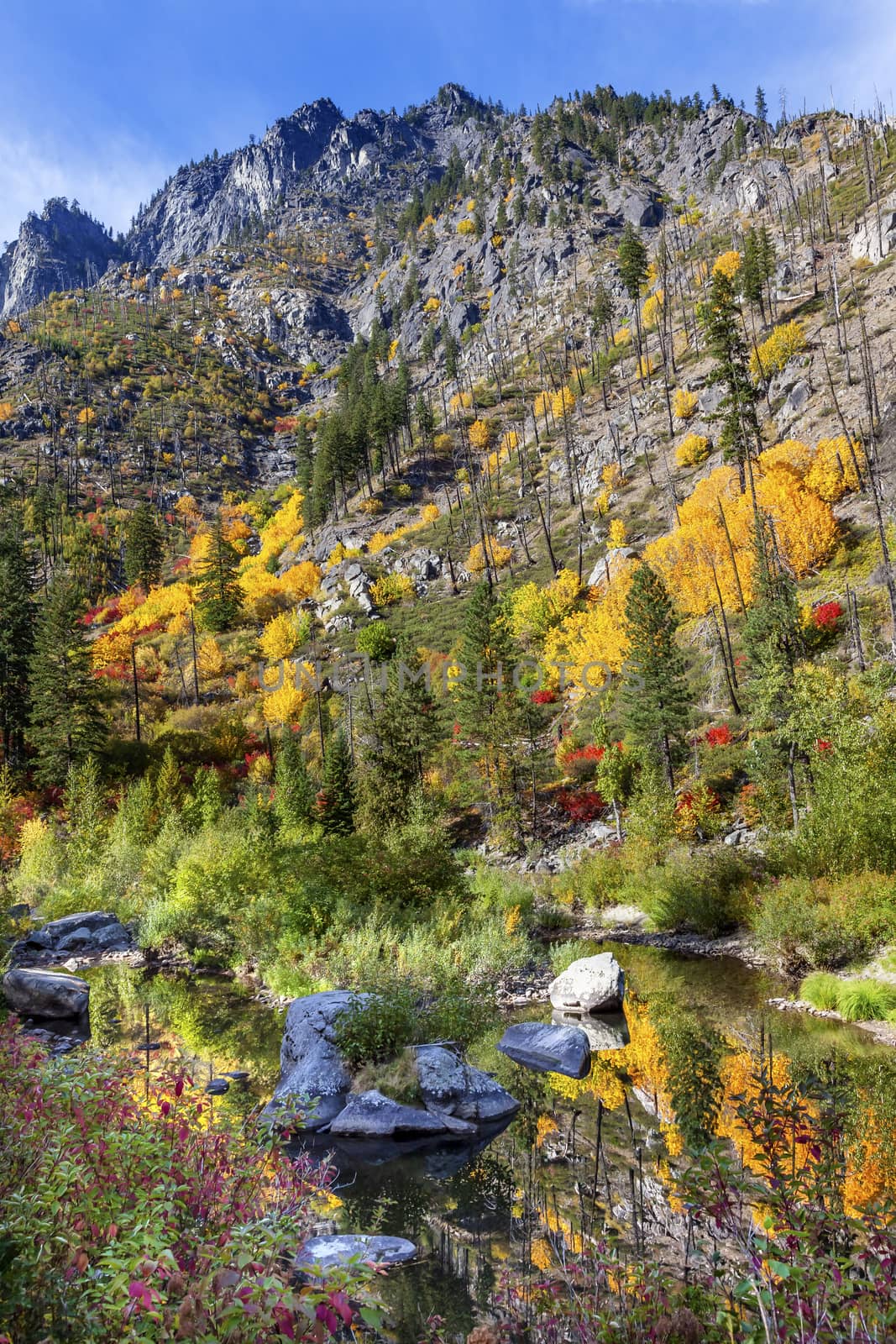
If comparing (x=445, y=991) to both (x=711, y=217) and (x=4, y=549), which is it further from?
(x=711, y=217)

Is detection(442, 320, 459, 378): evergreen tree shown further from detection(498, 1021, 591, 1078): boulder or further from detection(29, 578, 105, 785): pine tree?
detection(498, 1021, 591, 1078): boulder

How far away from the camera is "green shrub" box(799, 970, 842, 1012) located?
16359 mm

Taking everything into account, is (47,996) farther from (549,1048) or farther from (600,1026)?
(600,1026)

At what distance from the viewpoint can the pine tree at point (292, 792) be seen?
126 ft

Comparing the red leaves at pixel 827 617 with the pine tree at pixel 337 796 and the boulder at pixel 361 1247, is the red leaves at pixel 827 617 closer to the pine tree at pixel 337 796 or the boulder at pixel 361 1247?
the pine tree at pixel 337 796

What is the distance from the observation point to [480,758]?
4266 cm

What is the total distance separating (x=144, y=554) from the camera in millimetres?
86250

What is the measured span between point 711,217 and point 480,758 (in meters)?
140

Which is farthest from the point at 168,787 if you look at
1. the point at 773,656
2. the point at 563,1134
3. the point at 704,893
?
the point at 563,1134

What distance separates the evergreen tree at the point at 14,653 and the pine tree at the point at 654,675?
131ft

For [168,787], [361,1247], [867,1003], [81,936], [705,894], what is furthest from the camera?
[168,787]

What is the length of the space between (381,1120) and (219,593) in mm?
71374

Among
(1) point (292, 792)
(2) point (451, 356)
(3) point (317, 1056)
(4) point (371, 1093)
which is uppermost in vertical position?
(2) point (451, 356)

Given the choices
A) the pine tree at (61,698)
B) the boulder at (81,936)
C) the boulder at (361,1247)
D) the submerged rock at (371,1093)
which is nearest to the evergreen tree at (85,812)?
the pine tree at (61,698)
